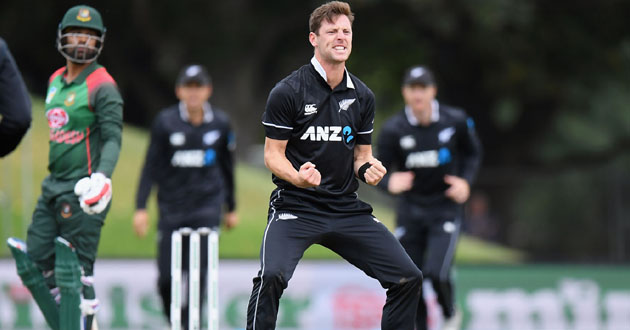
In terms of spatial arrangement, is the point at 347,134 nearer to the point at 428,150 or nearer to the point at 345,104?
the point at 345,104

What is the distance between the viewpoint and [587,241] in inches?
827

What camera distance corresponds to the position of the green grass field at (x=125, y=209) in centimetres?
1554

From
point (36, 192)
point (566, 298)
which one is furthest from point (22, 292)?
point (566, 298)

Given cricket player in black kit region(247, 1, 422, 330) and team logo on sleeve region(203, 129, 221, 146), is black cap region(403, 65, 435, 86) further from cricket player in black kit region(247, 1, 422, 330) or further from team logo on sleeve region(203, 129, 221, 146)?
cricket player in black kit region(247, 1, 422, 330)

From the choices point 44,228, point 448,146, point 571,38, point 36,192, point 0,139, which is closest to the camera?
point 0,139

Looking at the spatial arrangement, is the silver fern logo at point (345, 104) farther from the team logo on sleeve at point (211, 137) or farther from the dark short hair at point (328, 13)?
the team logo on sleeve at point (211, 137)

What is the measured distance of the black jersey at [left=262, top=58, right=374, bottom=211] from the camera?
20.9ft

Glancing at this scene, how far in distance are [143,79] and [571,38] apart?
10.7 m

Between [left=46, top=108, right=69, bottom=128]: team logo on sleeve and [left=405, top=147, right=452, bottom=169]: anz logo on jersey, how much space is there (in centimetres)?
357

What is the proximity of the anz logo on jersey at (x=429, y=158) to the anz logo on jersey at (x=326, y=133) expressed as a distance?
3.01 metres

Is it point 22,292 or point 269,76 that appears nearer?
point 22,292

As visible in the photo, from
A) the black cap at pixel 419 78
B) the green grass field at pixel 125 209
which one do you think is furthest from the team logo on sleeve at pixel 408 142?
the green grass field at pixel 125 209

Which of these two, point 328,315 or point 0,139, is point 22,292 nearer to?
point 328,315

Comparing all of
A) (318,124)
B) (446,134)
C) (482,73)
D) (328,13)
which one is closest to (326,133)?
(318,124)
